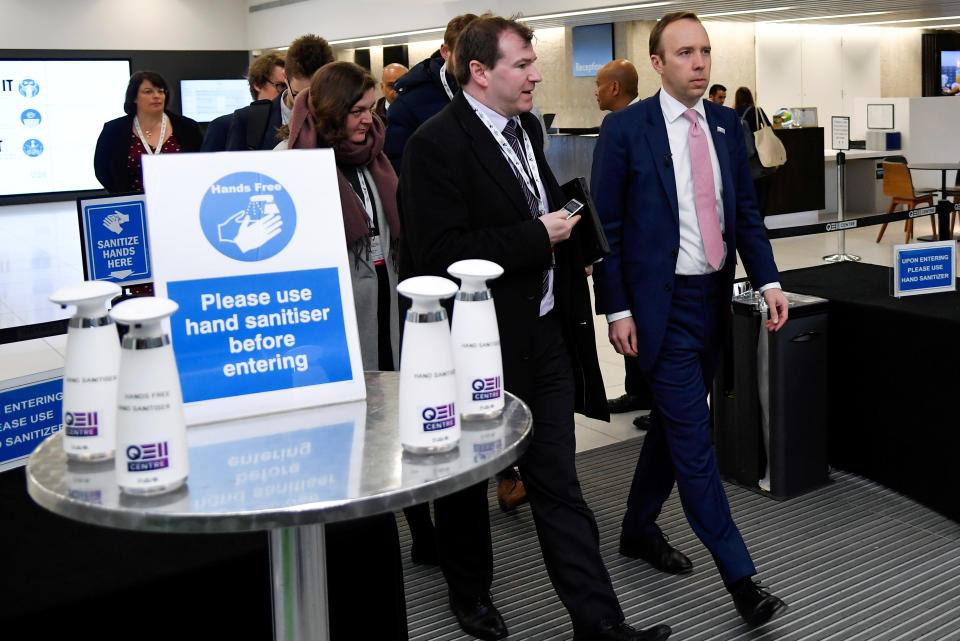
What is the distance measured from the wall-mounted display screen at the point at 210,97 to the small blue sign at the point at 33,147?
296 cm

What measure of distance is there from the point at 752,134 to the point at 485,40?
24.4 ft

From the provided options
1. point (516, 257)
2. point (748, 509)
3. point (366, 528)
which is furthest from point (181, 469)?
point (748, 509)

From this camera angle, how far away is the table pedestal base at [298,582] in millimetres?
1558

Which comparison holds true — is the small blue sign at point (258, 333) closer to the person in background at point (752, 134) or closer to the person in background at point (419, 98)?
the person in background at point (419, 98)

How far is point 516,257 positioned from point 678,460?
0.84 m

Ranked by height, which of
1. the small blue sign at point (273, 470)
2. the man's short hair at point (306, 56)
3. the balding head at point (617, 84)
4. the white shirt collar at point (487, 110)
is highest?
the man's short hair at point (306, 56)

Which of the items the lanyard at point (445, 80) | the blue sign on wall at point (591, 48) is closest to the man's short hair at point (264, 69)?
the lanyard at point (445, 80)

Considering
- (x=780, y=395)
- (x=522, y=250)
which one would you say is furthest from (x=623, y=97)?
(x=522, y=250)

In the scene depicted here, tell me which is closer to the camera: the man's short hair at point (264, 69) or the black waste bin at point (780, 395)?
the black waste bin at point (780, 395)

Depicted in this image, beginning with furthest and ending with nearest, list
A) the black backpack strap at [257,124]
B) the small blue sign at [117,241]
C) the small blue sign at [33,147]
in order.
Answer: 1. the small blue sign at [33,147]
2. the black backpack strap at [257,124]
3. the small blue sign at [117,241]

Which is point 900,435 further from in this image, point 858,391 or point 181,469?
point 181,469

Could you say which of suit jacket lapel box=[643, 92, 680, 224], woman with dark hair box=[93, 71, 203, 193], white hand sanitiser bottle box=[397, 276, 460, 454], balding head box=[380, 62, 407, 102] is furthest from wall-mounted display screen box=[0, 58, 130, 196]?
white hand sanitiser bottle box=[397, 276, 460, 454]

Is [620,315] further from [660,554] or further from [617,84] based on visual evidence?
[617,84]

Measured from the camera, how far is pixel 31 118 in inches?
609
